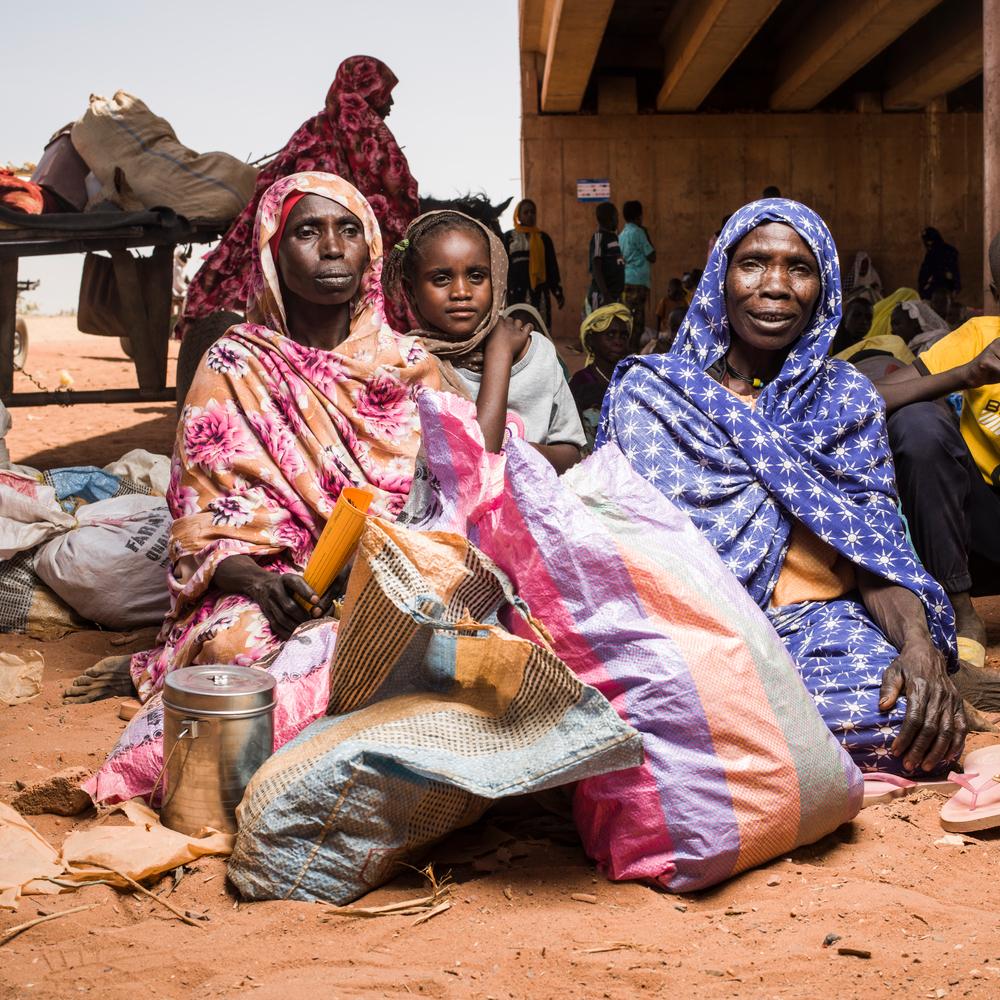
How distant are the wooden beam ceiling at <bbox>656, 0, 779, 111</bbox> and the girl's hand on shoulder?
987 centimetres

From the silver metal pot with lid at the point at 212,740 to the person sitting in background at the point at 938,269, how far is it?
14.3 m

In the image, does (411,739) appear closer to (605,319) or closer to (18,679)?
(18,679)

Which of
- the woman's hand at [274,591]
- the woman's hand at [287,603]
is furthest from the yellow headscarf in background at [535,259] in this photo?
the woman's hand at [287,603]

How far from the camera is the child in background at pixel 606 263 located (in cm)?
1334

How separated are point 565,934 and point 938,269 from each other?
15.0 metres

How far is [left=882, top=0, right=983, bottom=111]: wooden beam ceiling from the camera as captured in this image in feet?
47.3

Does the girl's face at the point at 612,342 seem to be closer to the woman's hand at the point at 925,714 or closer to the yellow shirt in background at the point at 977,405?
the yellow shirt in background at the point at 977,405

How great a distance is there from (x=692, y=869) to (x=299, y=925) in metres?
0.72

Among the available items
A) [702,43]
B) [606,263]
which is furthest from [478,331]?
[702,43]

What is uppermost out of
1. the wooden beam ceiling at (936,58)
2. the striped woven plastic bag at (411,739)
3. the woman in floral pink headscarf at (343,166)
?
the wooden beam ceiling at (936,58)

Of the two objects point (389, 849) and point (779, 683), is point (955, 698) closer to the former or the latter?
point (779, 683)

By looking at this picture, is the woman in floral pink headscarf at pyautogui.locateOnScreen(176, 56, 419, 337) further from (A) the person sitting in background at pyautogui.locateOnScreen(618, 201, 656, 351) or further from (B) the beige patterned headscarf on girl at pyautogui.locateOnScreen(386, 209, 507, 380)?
(A) the person sitting in background at pyautogui.locateOnScreen(618, 201, 656, 351)

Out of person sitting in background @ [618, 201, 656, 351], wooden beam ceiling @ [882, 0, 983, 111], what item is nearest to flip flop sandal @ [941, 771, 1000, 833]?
person sitting in background @ [618, 201, 656, 351]

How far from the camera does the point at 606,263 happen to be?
527 inches
